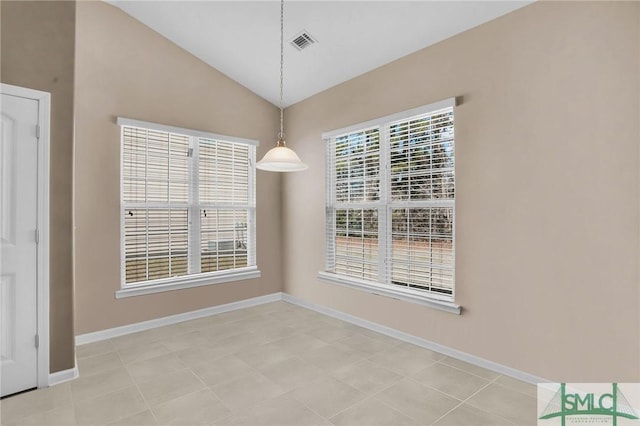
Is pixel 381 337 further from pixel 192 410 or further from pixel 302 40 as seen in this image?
pixel 302 40

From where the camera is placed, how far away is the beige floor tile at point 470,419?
223 cm

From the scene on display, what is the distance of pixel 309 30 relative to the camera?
3.57 m

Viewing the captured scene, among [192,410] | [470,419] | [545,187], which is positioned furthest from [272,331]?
[545,187]

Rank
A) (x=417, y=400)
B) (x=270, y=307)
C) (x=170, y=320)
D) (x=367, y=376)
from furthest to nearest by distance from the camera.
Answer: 1. (x=270, y=307)
2. (x=170, y=320)
3. (x=367, y=376)
4. (x=417, y=400)

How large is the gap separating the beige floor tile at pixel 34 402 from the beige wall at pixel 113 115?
1.08 meters

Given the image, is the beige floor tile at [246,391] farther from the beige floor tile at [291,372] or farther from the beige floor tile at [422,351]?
the beige floor tile at [422,351]

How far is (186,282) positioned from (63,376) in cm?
166

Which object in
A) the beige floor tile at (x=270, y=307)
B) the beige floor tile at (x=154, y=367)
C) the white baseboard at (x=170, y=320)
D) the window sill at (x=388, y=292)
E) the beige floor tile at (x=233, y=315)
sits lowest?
the beige floor tile at (x=154, y=367)

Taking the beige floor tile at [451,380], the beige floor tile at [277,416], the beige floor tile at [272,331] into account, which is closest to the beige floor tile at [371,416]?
the beige floor tile at [277,416]

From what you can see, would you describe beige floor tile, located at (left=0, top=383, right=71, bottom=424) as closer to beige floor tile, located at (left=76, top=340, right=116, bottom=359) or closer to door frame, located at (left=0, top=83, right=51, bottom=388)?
door frame, located at (left=0, top=83, right=51, bottom=388)

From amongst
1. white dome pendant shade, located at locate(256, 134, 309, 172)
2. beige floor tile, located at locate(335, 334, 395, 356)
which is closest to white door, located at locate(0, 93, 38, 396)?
white dome pendant shade, located at locate(256, 134, 309, 172)

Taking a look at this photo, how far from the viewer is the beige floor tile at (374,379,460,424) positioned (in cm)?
234

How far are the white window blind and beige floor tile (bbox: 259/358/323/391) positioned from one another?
125cm

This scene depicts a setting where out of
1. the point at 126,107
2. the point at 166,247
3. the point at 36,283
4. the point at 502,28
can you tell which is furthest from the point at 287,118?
the point at 36,283
